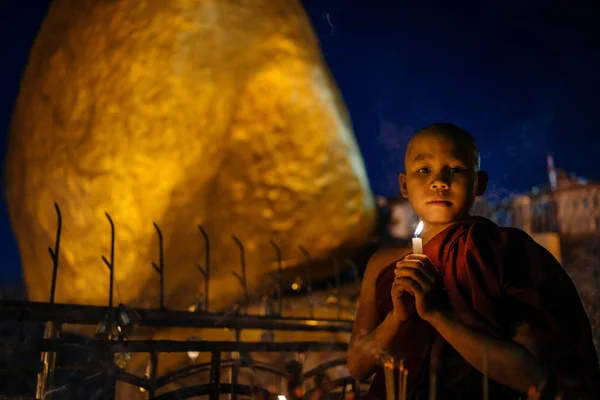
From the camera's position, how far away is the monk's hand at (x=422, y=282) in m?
1.25

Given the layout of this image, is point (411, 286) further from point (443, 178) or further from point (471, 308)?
point (443, 178)

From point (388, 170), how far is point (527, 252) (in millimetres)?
3930

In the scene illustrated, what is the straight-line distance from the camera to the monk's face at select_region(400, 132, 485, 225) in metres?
1.44

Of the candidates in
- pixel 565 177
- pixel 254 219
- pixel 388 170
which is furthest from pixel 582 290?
pixel 254 219

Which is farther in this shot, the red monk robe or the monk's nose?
the monk's nose

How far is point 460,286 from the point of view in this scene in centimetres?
131

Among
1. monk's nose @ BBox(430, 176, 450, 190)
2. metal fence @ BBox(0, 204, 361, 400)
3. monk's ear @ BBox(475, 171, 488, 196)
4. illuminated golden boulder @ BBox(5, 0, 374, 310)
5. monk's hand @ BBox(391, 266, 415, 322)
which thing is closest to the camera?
monk's hand @ BBox(391, 266, 415, 322)

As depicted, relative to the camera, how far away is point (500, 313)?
125 centimetres

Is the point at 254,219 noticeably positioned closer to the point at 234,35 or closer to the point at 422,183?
the point at 234,35

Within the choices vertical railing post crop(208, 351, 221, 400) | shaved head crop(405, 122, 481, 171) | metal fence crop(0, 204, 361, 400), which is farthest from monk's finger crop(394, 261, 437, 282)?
vertical railing post crop(208, 351, 221, 400)

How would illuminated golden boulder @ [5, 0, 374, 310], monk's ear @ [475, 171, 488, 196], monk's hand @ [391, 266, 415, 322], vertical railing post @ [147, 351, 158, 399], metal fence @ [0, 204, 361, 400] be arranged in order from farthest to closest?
illuminated golden boulder @ [5, 0, 374, 310] < vertical railing post @ [147, 351, 158, 399] < metal fence @ [0, 204, 361, 400] < monk's ear @ [475, 171, 488, 196] < monk's hand @ [391, 266, 415, 322]

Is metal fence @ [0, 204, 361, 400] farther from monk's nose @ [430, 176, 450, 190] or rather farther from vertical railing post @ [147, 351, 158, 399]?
monk's nose @ [430, 176, 450, 190]

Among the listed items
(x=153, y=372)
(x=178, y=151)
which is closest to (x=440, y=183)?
(x=153, y=372)

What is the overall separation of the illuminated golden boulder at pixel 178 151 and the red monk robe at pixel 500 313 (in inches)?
130
